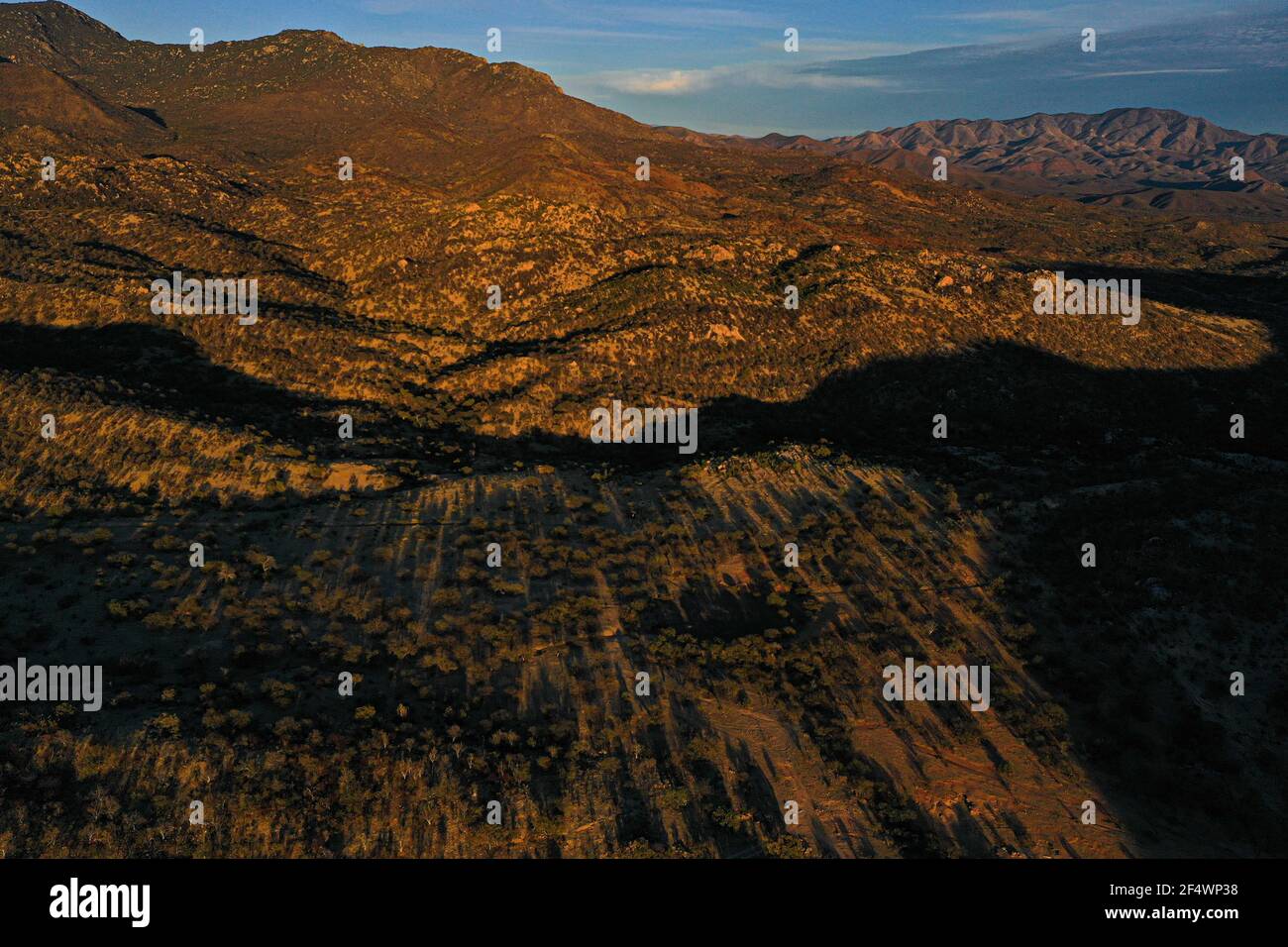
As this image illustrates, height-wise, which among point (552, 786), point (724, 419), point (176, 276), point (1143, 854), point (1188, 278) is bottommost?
point (1143, 854)

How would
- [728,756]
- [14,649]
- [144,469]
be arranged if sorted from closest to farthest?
[728,756] → [14,649] → [144,469]

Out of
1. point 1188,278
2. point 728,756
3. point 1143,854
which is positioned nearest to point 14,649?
point 728,756

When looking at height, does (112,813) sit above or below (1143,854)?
above

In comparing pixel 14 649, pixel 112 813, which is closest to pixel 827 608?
pixel 112 813

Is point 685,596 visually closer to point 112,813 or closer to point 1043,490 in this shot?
point 112,813
